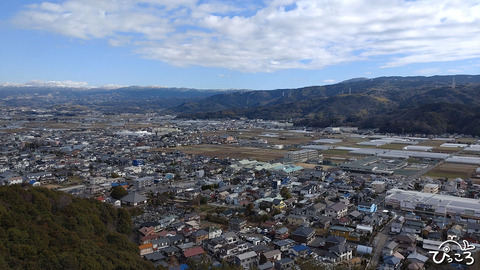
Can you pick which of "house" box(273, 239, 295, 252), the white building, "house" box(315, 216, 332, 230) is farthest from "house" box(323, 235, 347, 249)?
the white building

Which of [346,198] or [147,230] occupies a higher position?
[147,230]

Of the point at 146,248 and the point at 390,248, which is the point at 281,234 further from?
the point at 146,248

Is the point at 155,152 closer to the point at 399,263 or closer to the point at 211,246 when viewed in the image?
the point at 211,246

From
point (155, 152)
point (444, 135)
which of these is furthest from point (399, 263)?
point (444, 135)

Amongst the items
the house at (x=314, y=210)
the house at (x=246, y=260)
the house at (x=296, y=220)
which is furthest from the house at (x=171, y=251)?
the house at (x=314, y=210)

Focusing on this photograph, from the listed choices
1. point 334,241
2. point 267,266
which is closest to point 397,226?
point 334,241

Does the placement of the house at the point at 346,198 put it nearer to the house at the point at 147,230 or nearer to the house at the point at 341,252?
the house at the point at 341,252
